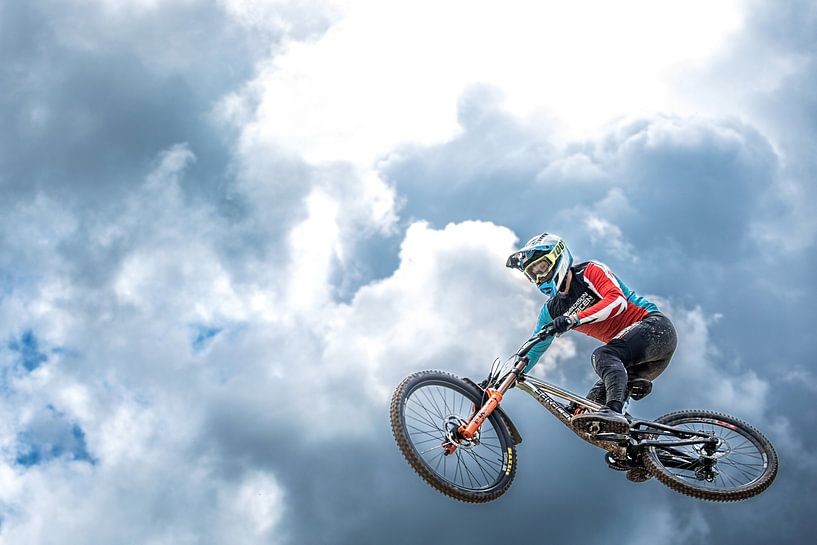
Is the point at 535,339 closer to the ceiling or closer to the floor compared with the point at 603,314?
closer to the ceiling

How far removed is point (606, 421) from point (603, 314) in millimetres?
1764

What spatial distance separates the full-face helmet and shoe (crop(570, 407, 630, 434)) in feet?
7.69

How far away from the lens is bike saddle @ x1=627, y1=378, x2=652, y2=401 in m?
12.5

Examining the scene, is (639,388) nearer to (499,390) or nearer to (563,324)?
(563,324)

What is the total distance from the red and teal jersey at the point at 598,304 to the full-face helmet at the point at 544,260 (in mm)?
289

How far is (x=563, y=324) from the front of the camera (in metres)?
11.4

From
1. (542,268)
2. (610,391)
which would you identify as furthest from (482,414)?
(542,268)

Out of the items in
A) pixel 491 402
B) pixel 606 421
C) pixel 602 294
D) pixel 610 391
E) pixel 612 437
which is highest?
pixel 602 294

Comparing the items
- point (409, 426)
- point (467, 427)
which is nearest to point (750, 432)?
point (467, 427)

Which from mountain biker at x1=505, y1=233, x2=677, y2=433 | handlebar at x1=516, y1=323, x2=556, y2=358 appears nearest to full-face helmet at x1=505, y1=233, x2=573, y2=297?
mountain biker at x1=505, y1=233, x2=677, y2=433

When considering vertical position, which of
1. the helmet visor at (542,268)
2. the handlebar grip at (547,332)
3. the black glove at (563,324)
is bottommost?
the black glove at (563,324)

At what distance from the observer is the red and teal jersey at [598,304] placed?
11.9 m

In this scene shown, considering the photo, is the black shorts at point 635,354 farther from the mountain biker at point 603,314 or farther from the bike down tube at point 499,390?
the bike down tube at point 499,390

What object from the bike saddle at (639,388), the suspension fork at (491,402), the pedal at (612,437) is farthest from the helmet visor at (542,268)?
the pedal at (612,437)
